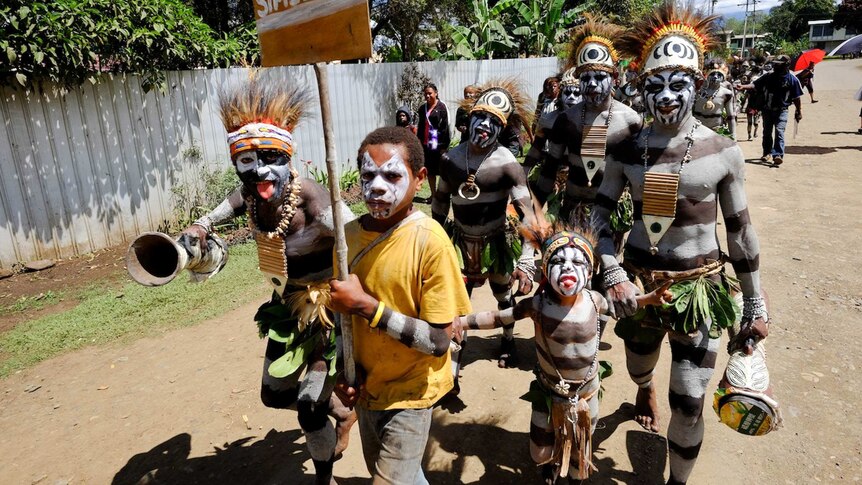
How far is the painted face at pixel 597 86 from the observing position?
4.62m

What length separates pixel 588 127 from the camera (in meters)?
4.68

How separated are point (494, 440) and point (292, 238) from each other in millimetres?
1983

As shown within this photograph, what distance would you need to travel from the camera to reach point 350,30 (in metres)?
1.98

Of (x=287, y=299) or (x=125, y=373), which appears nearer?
(x=287, y=299)

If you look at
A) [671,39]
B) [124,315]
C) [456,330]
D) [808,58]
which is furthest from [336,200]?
[808,58]

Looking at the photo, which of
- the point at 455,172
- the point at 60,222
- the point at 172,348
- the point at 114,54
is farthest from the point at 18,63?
the point at 455,172

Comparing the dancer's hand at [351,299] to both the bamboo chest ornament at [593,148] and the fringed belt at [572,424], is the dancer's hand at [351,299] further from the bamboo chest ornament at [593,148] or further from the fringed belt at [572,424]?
the bamboo chest ornament at [593,148]

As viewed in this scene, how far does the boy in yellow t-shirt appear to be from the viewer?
7.55ft

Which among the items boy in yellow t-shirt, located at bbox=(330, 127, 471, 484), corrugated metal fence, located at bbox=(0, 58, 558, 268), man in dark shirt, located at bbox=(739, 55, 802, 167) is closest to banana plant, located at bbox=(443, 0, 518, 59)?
man in dark shirt, located at bbox=(739, 55, 802, 167)

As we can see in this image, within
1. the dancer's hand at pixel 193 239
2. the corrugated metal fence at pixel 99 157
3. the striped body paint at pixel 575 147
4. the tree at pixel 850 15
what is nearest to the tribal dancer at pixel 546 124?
the striped body paint at pixel 575 147

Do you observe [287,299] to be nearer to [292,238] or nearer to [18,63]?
[292,238]

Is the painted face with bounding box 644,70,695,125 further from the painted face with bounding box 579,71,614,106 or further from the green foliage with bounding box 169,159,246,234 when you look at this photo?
the green foliage with bounding box 169,159,246,234

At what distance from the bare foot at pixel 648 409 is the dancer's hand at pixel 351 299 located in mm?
2491

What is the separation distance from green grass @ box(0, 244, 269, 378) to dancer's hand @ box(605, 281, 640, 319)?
12.2 ft
